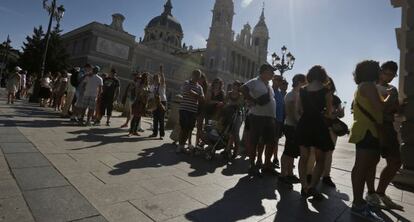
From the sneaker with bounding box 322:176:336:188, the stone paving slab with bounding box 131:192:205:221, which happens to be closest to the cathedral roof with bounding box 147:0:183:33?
the sneaker with bounding box 322:176:336:188

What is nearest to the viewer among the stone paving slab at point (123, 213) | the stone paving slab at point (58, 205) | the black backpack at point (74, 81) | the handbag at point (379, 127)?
the stone paving slab at point (58, 205)

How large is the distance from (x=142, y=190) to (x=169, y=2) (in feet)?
293

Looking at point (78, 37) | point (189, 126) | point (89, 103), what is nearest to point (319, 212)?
point (189, 126)

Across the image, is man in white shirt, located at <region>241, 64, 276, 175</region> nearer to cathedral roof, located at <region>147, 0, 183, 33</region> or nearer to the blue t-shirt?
the blue t-shirt

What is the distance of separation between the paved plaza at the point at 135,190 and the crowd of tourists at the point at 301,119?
32 centimetres

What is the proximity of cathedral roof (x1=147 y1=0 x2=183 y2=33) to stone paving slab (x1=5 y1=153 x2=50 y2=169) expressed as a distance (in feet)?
260

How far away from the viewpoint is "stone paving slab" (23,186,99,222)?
2.15m

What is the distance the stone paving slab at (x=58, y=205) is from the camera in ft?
7.05

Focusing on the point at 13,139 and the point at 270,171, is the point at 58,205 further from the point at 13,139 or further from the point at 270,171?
the point at 270,171

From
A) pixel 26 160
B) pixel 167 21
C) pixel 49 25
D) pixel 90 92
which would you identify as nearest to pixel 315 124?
pixel 26 160

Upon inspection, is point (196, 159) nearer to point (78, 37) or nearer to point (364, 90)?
point (364, 90)

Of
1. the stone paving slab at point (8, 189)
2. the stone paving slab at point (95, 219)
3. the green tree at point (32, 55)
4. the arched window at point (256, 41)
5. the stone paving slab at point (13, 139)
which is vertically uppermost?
the arched window at point (256, 41)

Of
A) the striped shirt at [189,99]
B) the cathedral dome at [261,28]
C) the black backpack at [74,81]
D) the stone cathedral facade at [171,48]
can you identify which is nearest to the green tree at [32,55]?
the stone cathedral facade at [171,48]

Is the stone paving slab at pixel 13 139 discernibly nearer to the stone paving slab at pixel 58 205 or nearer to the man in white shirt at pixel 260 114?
the stone paving slab at pixel 58 205
